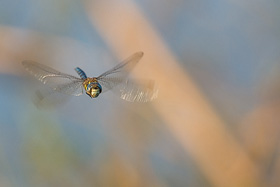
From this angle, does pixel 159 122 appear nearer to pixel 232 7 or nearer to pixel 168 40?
pixel 168 40

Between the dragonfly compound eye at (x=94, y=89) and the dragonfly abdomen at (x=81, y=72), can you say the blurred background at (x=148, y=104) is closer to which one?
the dragonfly abdomen at (x=81, y=72)

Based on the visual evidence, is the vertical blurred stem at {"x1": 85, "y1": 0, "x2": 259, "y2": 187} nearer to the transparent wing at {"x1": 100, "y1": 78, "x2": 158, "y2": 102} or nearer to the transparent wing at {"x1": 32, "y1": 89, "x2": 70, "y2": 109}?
the transparent wing at {"x1": 100, "y1": 78, "x2": 158, "y2": 102}

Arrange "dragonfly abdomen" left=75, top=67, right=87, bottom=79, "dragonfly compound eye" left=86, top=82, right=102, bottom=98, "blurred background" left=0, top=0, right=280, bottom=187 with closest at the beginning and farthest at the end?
1. "dragonfly compound eye" left=86, top=82, right=102, bottom=98
2. "dragonfly abdomen" left=75, top=67, right=87, bottom=79
3. "blurred background" left=0, top=0, right=280, bottom=187

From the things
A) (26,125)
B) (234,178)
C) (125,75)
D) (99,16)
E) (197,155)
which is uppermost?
(99,16)

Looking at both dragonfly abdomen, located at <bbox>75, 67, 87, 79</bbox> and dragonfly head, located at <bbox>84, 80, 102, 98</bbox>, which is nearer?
dragonfly head, located at <bbox>84, 80, 102, 98</bbox>

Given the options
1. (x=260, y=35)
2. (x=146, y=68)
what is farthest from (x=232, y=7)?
(x=146, y=68)

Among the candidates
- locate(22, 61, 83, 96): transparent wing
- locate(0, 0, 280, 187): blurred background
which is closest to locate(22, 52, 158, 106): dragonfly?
locate(22, 61, 83, 96): transparent wing

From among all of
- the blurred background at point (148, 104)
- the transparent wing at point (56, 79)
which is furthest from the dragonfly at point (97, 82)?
the blurred background at point (148, 104)
